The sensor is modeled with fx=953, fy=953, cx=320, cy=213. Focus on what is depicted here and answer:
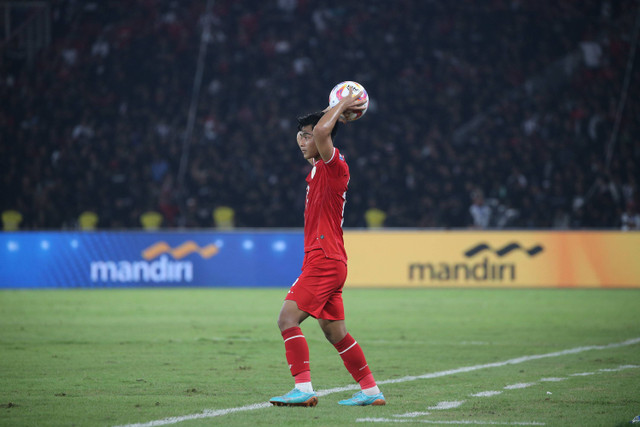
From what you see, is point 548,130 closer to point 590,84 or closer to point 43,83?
point 590,84

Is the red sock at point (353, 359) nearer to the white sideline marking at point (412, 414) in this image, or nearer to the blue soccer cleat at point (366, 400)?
the blue soccer cleat at point (366, 400)

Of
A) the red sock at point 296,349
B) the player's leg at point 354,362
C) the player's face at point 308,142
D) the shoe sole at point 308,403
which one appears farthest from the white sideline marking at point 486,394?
the player's face at point 308,142

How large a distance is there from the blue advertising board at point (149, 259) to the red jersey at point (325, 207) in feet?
48.9

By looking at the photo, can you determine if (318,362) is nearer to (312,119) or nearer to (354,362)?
(354,362)

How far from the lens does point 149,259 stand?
21.9m

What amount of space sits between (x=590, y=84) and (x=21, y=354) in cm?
2258

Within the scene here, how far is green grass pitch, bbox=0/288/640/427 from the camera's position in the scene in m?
6.49

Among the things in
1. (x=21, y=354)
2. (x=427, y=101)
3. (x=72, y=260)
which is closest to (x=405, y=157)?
(x=427, y=101)

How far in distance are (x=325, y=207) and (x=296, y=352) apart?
1.04 meters

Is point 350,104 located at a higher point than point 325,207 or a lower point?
higher

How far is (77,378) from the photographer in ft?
27.3

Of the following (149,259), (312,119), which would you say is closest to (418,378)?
(312,119)

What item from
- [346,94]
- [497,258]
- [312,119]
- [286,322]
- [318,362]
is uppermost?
[346,94]

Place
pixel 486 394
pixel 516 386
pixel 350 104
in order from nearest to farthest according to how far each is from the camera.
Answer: pixel 350 104, pixel 486 394, pixel 516 386
